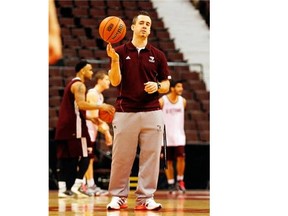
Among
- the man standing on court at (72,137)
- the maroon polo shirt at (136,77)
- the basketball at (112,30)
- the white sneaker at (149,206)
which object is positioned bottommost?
the white sneaker at (149,206)

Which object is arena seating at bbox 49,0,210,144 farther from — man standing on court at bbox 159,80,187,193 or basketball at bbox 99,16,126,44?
basketball at bbox 99,16,126,44

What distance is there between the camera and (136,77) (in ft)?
22.8

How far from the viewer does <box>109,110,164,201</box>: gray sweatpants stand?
6957 millimetres

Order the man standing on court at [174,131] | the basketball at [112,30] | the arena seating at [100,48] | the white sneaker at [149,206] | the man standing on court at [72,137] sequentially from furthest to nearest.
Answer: the arena seating at [100,48] < the man standing on court at [174,131] < the man standing on court at [72,137] < the white sneaker at [149,206] < the basketball at [112,30]

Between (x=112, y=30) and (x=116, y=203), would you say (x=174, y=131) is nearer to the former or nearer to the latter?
(x=116, y=203)

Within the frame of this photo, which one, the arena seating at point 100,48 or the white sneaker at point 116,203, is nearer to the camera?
the white sneaker at point 116,203

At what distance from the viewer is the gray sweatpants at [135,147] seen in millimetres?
6957

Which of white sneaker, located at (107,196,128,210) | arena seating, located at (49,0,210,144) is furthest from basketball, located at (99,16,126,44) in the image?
arena seating, located at (49,0,210,144)

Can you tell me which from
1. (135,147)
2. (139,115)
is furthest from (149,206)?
(139,115)

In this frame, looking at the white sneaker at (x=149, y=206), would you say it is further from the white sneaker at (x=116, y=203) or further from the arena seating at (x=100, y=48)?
the arena seating at (x=100, y=48)

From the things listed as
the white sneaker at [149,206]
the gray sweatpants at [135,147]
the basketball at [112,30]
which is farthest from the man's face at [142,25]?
the white sneaker at [149,206]
